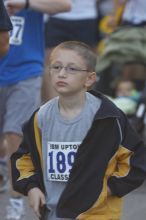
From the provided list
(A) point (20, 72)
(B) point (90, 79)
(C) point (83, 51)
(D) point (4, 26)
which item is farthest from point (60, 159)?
(A) point (20, 72)

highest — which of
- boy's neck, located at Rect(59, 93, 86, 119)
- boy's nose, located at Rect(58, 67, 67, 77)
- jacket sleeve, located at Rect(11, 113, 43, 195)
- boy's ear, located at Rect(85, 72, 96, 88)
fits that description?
boy's nose, located at Rect(58, 67, 67, 77)

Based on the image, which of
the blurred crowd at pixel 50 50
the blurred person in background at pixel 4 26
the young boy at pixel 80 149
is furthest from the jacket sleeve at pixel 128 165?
the blurred crowd at pixel 50 50

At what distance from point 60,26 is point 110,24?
2.80 ft

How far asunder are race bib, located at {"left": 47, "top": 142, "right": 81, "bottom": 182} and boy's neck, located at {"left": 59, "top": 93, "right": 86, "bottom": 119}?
14 centimetres

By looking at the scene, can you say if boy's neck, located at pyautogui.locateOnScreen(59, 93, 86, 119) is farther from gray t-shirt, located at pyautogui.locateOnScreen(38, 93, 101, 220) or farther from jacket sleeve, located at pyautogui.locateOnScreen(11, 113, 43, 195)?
jacket sleeve, located at pyautogui.locateOnScreen(11, 113, 43, 195)

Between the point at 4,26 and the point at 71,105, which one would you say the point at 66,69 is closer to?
the point at 71,105

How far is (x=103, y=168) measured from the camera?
11.3ft

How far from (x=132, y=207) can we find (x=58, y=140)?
2277 mm

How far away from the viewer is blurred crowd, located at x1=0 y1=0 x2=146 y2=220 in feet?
16.7

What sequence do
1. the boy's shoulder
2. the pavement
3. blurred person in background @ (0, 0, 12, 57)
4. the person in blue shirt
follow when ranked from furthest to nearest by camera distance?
the pavement < the person in blue shirt < blurred person in background @ (0, 0, 12, 57) < the boy's shoulder

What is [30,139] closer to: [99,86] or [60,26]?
[60,26]

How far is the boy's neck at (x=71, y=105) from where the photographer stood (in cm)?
352

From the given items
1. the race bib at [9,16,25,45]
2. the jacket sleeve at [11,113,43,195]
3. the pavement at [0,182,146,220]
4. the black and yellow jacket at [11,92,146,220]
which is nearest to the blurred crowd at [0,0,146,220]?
the race bib at [9,16,25,45]

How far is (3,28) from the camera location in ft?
12.7
